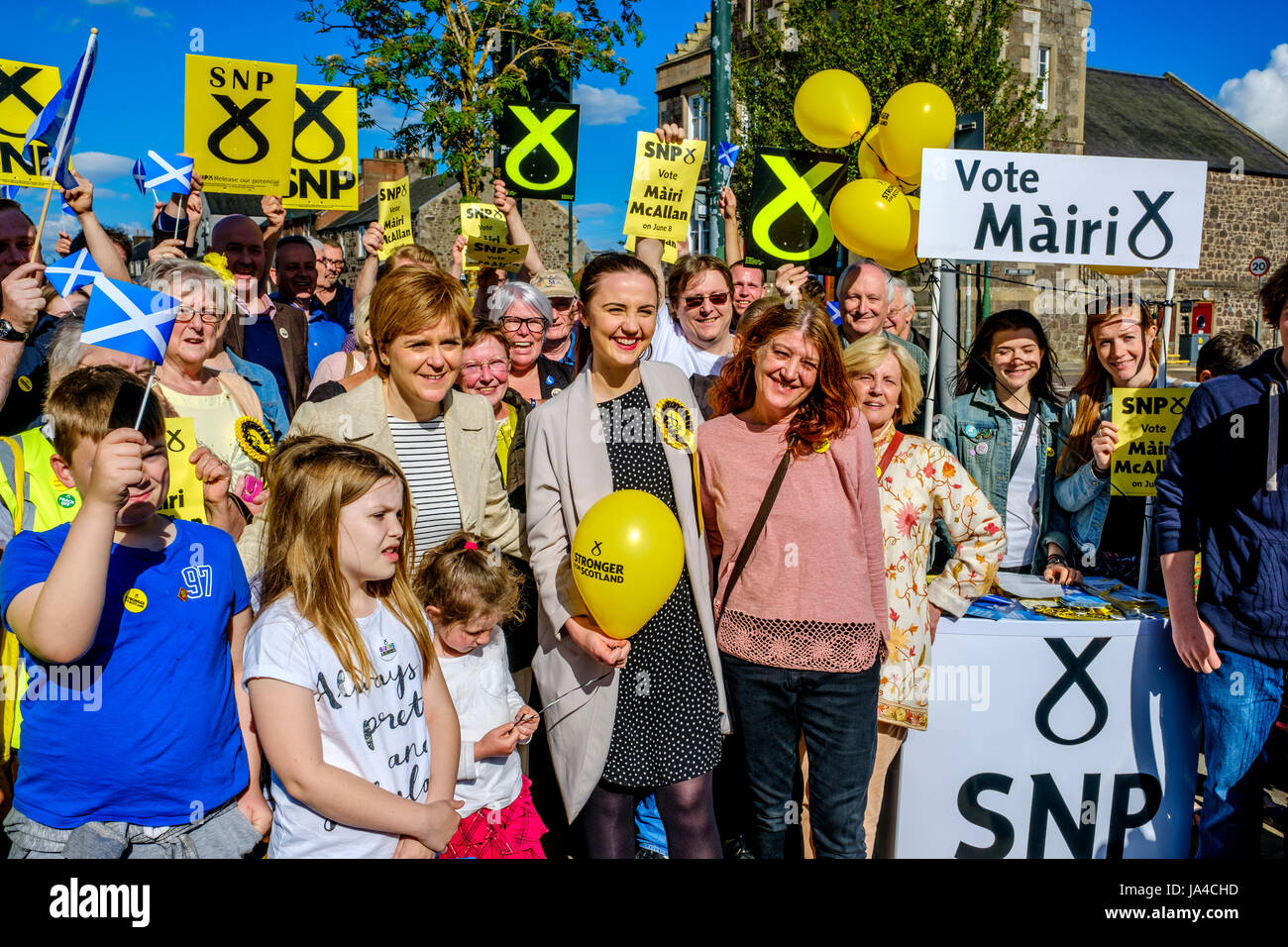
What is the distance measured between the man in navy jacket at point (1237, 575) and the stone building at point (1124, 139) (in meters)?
18.0

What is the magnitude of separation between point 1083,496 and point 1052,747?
0.97 metres

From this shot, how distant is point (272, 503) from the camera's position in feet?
7.31

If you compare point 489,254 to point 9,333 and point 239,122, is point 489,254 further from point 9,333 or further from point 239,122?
point 9,333

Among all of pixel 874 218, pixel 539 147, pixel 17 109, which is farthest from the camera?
pixel 539 147

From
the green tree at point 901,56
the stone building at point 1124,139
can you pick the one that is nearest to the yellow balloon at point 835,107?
the green tree at point 901,56

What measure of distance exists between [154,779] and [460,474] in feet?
3.99

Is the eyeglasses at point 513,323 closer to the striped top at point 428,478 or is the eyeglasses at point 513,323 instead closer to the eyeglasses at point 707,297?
the eyeglasses at point 707,297

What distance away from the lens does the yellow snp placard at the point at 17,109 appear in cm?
500

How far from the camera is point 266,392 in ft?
12.3

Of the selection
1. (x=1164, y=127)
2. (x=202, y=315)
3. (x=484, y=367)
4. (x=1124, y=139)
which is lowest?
(x=484, y=367)

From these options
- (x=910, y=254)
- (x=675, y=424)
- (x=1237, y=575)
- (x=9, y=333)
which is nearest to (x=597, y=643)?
(x=675, y=424)

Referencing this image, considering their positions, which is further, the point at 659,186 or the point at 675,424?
the point at 659,186

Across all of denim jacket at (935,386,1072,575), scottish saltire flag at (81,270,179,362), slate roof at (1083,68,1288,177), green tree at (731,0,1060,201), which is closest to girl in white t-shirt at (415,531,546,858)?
scottish saltire flag at (81,270,179,362)

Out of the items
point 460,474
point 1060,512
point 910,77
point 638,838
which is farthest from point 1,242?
point 910,77
